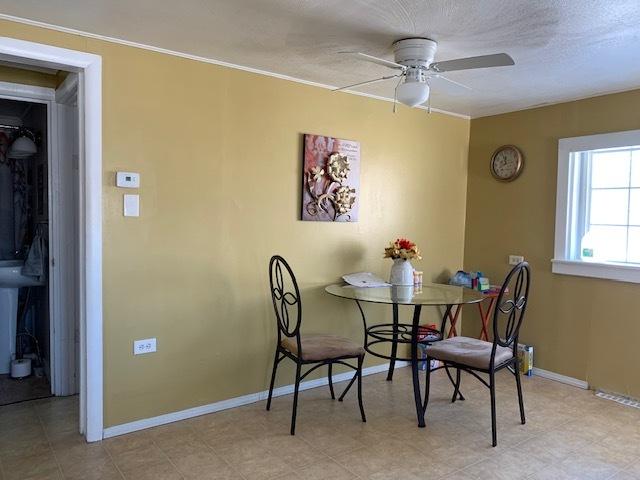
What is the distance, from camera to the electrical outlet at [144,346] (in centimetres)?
285

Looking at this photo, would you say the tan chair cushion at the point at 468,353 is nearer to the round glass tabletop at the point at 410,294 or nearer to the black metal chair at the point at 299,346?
the round glass tabletop at the point at 410,294

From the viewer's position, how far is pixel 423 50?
257cm

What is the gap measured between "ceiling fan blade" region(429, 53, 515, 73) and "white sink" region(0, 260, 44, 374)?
10.9 ft

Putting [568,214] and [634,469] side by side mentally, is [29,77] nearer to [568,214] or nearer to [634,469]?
[568,214]

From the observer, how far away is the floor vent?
11.1 feet

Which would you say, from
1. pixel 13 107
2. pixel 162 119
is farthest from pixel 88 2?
pixel 13 107

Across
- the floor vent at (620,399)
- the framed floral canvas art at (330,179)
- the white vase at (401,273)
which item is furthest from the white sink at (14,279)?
the floor vent at (620,399)

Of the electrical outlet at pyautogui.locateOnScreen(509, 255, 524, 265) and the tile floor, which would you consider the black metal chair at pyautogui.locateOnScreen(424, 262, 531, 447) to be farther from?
the electrical outlet at pyautogui.locateOnScreen(509, 255, 524, 265)

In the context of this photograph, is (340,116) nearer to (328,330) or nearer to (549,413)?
(328,330)

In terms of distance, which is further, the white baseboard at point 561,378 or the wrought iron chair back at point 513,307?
the white baseboard at point 561,378

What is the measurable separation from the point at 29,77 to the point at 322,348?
2.58m

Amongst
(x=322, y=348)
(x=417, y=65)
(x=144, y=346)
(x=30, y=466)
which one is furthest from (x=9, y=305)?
(x=417, y=65)

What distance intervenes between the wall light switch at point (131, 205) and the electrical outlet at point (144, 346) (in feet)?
2.43

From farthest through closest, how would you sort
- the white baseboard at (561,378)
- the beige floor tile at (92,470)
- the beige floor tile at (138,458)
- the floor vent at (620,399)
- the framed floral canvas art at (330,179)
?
the white baseboard at (561,378), the framed floral canvas art at (330,179), the floor vent at (620,399), the beige floor tile at (138,458), the beige floor tile at (92,470)
